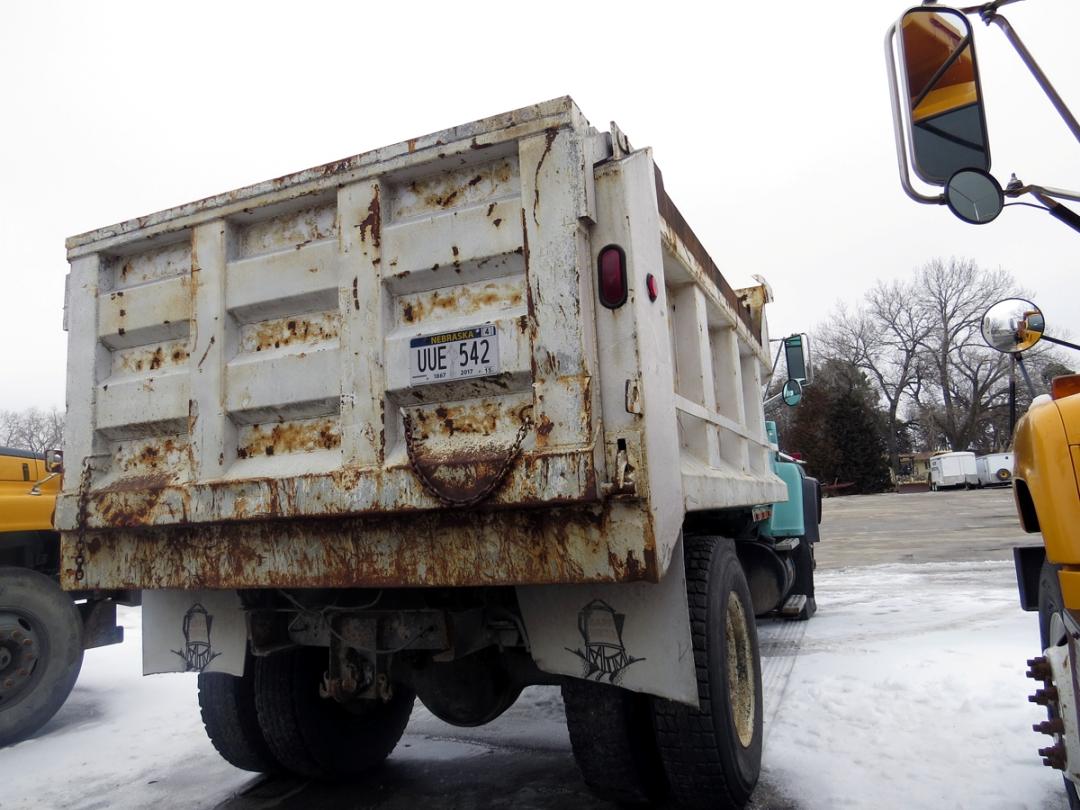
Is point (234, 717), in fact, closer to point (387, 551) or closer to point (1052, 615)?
point (387, 551)

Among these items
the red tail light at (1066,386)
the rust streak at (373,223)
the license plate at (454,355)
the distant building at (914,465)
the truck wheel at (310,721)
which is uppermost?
the distant building at (914,465)

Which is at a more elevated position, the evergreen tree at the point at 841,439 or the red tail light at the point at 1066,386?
the evergreen tree at the point at 841,439

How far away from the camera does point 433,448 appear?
101 inches

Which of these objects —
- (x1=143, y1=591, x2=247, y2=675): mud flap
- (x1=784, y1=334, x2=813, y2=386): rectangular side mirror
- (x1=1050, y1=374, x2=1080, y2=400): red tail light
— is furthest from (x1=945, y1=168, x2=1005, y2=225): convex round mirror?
(x1=784, y1=334, x2=813, y2=386): rectangular side mirror

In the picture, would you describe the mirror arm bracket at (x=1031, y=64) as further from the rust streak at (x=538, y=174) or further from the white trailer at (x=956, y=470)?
the white trailer at (x=956, y=470)

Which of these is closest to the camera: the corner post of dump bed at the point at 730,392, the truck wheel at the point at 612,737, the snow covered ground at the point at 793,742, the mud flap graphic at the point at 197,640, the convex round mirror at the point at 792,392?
the truck wheel at the point at 612,737

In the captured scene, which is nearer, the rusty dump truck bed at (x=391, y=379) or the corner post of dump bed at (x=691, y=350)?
the rusty dump truck bed at (x=391, y=379)

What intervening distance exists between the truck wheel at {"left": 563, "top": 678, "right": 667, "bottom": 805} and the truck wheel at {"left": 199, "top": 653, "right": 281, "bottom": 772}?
1.64 metres

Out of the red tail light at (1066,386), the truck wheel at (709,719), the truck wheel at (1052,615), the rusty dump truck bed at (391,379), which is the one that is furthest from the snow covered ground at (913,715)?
the red tail light at (1066,386)

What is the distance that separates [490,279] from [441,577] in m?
1.00

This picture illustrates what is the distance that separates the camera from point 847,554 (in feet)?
45.4

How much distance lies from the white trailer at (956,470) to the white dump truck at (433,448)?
1775 inches

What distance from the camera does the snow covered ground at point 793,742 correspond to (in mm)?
3385

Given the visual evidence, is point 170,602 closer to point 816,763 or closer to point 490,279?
point 490,279
